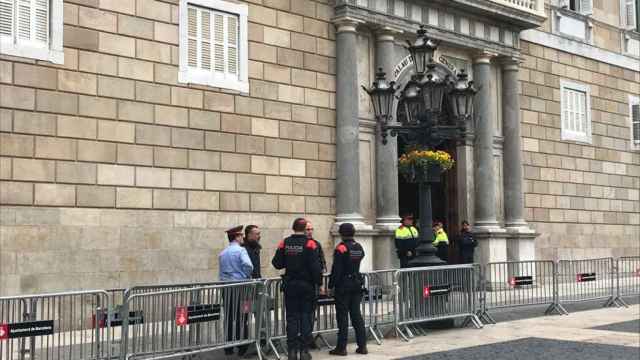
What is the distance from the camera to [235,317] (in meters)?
10.9

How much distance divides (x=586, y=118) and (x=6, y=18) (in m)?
18.1

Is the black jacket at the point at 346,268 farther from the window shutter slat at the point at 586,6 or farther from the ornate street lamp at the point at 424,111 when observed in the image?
the window shutter slat at the point at 586,6

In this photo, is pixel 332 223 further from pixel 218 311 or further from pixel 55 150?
pixel 218 311

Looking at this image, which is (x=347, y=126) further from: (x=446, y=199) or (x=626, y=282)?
(x=626, y=282)

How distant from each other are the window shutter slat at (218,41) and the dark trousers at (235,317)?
21.3 ft

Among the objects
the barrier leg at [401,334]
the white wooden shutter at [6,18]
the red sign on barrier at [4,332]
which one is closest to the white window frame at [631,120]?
the barrier leg at [401,334]

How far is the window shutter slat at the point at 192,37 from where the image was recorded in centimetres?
1583

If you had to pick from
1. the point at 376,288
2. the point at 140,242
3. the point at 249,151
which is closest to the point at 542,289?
the point at 376,288

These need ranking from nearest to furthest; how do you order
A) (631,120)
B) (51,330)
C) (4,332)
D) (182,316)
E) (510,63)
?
(4,332), (51,330), (182,316), (510,63), (631,120)

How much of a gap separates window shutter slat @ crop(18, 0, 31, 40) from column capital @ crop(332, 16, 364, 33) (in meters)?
7.01

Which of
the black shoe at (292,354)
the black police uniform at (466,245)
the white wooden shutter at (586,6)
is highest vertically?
the white wooden shutter at (586,6)

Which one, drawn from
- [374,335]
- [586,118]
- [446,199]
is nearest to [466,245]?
[446,199]

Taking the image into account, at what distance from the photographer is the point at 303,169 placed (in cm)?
1758

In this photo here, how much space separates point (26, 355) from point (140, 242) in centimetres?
573
